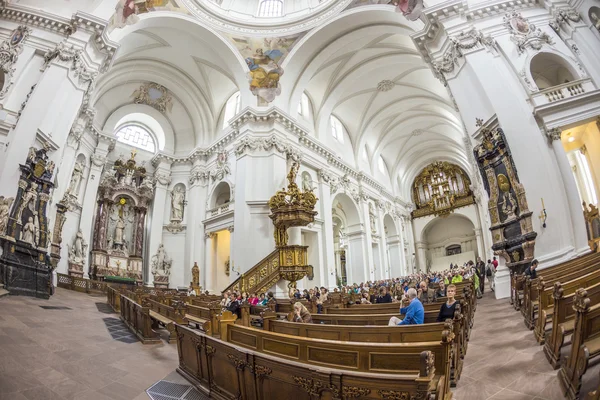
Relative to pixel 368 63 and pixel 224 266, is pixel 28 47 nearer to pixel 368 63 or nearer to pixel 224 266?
pixel 224 266

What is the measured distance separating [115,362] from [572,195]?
A: 417 inches

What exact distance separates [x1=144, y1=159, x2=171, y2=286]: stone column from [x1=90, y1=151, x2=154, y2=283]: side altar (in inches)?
14.8

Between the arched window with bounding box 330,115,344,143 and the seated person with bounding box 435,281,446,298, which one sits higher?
the arched window with bounding box 330,115,344,143

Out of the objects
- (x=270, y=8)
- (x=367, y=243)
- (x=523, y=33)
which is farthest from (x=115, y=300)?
(x=270, y=8)

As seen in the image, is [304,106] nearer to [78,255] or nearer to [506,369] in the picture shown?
[78,255]

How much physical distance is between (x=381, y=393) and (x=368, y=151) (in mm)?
23146

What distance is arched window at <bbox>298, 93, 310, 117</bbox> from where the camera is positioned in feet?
57.7

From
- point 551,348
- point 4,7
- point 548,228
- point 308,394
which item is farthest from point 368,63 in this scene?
point 308,394

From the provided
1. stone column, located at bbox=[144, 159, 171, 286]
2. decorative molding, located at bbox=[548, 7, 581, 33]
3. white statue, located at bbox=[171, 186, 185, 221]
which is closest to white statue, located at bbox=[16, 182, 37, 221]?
stone column, located at bbox=[144, 159, 171, 286]

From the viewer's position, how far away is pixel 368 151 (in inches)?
942

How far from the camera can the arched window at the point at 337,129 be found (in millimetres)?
20484

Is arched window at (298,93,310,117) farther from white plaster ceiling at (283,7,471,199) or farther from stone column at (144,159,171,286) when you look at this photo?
stone column at (144,159,171,286)

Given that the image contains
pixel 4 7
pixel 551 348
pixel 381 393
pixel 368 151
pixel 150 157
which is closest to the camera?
pixel 381 393

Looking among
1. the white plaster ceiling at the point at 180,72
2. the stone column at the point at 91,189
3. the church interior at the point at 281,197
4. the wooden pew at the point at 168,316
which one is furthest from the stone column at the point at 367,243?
the stone column at the point at 91,189
